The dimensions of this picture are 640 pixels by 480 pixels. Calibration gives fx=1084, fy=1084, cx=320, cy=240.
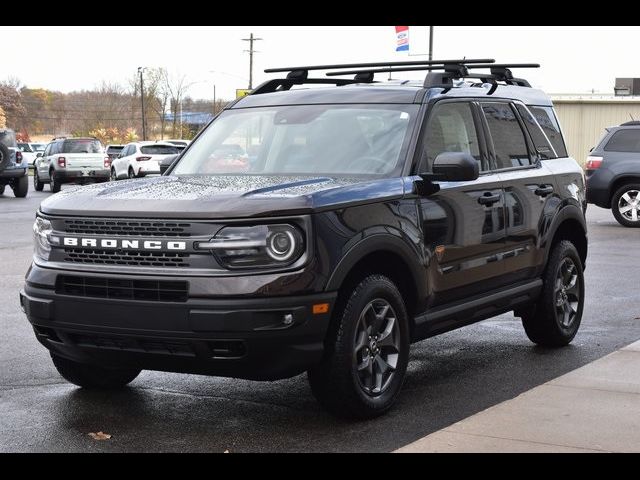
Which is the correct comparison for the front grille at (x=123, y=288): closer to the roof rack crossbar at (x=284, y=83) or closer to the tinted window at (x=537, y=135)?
the roof rack crossbar at (x=284, y=83)

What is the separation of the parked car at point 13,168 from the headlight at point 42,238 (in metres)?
23.9

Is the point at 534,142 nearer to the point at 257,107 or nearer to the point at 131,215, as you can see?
the point at 257,107

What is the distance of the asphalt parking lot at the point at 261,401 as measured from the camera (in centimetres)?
559

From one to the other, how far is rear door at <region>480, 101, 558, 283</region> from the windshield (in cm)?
101

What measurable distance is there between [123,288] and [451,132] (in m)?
2.54

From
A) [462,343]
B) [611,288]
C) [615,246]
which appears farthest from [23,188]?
[462,343]

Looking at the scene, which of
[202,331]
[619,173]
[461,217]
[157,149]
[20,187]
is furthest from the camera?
[157,149]

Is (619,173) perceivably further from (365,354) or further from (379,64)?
(365,354)

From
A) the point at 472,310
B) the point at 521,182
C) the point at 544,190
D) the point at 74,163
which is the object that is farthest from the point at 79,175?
the point at 472,310

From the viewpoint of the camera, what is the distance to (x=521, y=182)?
7.50m
